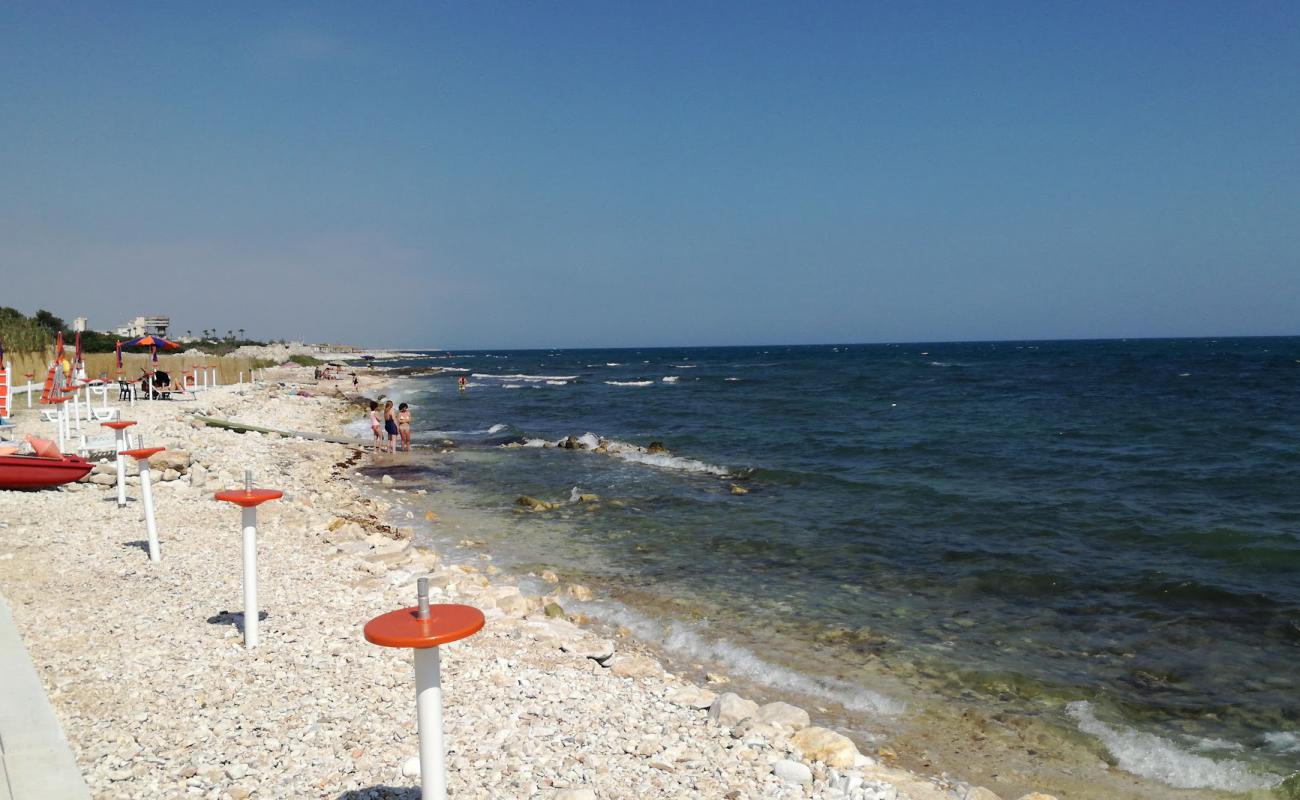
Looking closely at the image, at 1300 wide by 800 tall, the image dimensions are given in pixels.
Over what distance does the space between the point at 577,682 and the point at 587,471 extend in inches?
556

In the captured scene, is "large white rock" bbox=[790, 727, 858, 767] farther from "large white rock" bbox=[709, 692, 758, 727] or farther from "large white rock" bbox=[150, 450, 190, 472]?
"large white rock" bbox=[150, 450, 190, 472]

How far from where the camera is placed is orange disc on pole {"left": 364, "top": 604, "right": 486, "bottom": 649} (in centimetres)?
330

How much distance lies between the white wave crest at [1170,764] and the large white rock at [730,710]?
3.00 meters

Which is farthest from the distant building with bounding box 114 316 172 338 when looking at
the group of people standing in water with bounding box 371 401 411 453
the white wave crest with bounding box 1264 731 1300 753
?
the white wave crest with bounding box 1264 731 1300 753

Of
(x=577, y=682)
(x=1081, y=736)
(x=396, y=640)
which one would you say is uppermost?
(x=396, y=640)

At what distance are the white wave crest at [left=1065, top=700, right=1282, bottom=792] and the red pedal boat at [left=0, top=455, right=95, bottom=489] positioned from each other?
47.4 feet

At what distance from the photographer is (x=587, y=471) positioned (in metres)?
20.5

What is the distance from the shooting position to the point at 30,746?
4617 millimetres

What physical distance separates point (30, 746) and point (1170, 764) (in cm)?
799

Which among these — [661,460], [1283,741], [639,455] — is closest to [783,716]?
[1283,741]

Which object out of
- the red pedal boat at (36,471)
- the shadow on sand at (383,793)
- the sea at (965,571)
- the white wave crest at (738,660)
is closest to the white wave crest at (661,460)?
the sea at (965,571)

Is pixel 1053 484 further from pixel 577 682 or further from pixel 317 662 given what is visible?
pixel 317 662

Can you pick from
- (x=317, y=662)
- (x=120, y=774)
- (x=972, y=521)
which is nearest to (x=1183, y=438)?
(x=972, y=521)

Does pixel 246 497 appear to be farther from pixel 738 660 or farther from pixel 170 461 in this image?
pixel 170 461
